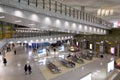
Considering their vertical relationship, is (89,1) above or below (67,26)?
above

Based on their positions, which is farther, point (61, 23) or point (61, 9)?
point (61, 23)

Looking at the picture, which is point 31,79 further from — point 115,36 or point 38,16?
point 115,36

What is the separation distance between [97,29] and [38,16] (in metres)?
13.7

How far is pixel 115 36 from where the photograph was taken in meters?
34.6

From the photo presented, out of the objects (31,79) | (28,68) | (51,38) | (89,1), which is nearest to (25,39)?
(51,38)

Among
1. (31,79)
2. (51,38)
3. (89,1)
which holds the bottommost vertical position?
(31,79)

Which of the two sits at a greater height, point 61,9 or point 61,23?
point 61,9

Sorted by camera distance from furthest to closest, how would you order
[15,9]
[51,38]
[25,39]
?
[51,38]
[25,39]
[15,9]

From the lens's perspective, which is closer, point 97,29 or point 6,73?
point 6,73

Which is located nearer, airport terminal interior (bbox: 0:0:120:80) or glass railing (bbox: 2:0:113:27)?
airport terminal interior (bbox: 0:0:120:80)

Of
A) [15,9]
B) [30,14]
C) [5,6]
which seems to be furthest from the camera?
[30,14]

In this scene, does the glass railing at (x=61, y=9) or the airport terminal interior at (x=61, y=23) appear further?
the glass railing at (x=61, y=9)

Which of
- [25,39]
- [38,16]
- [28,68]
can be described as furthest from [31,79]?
[25,39]

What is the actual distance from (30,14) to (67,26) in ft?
19.5
